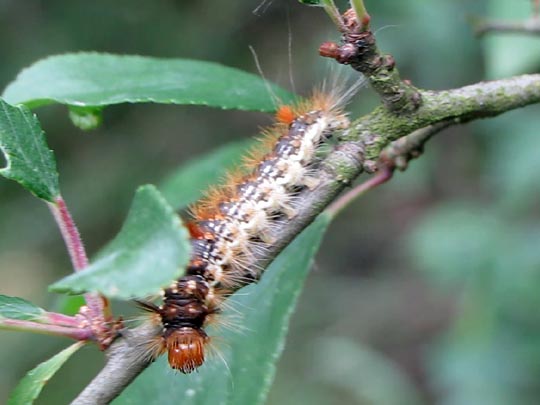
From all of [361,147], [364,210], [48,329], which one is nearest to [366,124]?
[361,147]

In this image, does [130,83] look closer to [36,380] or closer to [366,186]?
[366,186]

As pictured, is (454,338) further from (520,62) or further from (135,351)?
(135,351)

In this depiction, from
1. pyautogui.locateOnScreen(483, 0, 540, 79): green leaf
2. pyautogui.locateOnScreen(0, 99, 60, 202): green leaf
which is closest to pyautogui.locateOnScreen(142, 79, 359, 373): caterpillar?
pyautogui.locateOnScreen(0, 99, 60, 202): green leaf

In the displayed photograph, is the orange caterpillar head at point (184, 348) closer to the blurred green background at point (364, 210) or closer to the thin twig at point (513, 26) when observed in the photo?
the thin twig at point (513, 26)

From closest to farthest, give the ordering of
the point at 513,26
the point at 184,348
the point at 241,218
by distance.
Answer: the point at 184,348 < the point at 241,218 < the point at 513,26

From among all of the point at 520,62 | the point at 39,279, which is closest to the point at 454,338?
the point at 520,62

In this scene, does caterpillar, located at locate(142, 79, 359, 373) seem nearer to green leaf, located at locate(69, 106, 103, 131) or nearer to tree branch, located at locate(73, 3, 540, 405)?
tree branch, located at locate(73, 3, 540, 405)
